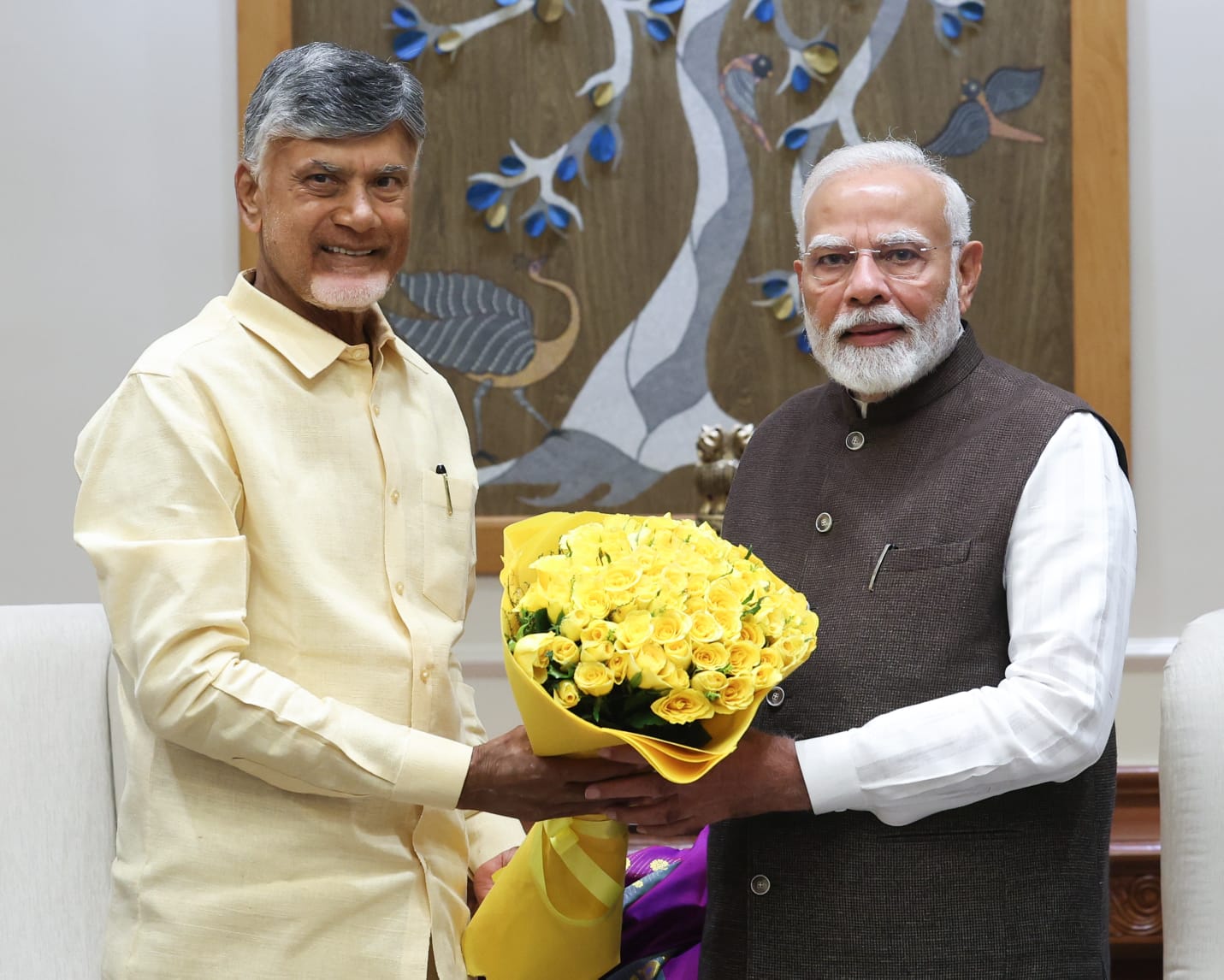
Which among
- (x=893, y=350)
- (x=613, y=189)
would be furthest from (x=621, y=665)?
(x=613, y=189)

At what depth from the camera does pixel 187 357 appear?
181 cm

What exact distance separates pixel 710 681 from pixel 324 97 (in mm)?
999

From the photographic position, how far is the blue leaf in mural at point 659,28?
128 inches

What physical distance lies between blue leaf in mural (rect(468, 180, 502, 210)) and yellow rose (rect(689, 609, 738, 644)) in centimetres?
193

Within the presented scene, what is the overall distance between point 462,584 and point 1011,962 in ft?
3.12

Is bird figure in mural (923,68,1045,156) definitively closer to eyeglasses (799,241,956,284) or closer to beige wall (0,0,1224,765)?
beige wall (0,0,1224,765)

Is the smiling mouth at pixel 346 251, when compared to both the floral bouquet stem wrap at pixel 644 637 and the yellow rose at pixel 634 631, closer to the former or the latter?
the floral bouquet stem wrap at pixel 644 637

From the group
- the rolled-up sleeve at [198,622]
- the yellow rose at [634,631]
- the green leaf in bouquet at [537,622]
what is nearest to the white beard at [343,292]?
the rolled-up sleeve at [198,622]

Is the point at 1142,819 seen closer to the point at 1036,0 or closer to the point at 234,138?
the point at 1036,0

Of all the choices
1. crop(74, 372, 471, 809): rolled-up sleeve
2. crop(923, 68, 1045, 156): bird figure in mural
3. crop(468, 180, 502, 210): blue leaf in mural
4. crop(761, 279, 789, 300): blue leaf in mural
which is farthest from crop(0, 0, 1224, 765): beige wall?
crop(74, 372, 471, 809): rolled-up sleeve

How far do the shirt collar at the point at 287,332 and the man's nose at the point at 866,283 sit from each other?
0.74 meters

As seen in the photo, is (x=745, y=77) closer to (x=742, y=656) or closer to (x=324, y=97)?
(x=324, y=97)

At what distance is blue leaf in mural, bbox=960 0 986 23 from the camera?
10.6ft

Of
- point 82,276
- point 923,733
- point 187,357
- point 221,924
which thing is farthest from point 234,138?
point 923,733
